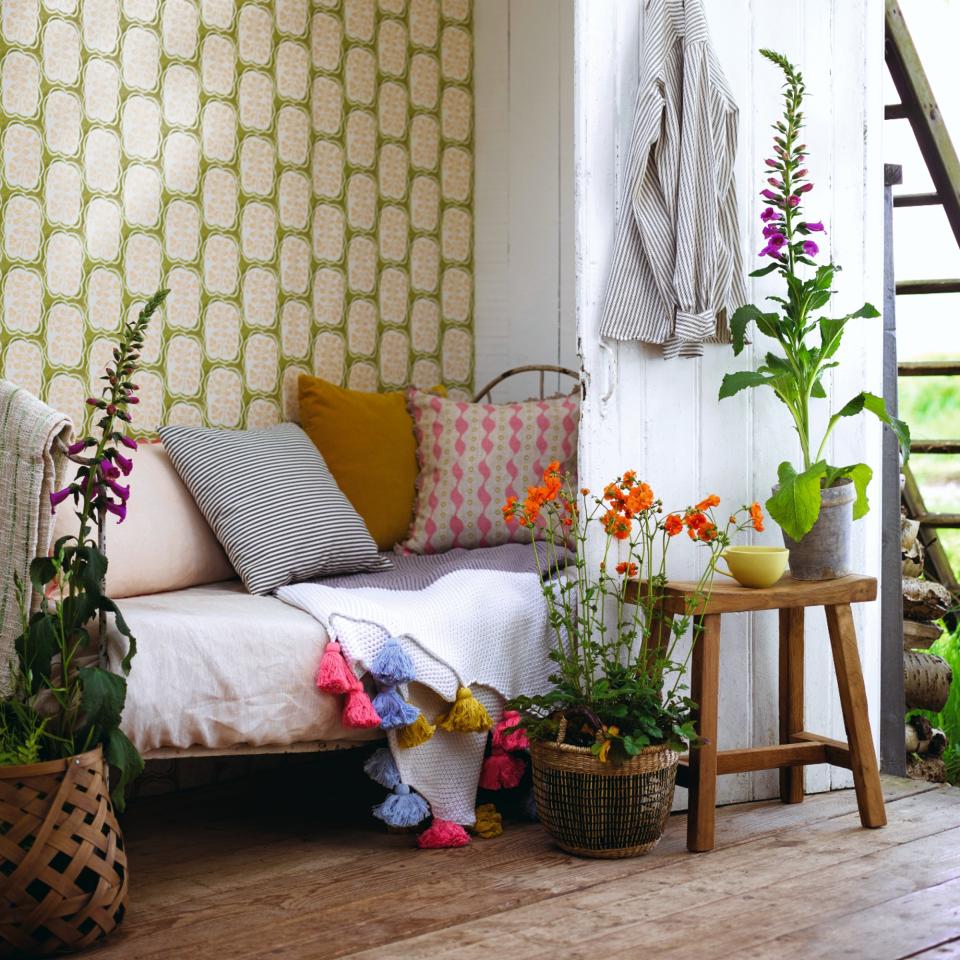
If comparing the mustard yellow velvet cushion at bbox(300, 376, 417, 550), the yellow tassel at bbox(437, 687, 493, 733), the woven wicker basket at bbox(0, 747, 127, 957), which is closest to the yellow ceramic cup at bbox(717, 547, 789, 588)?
the yellow tassel at bbox(437, 687, 493, 733)

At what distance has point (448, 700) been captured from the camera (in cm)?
254

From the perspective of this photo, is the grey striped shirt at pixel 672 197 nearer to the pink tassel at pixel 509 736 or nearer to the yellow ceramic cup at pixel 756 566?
the yellow ceramic cup at pixel 756 566

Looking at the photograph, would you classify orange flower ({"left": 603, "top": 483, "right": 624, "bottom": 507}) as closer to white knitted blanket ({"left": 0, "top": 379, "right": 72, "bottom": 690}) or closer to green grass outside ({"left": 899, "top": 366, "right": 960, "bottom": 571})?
white knitted blanket ({"left": 0, "top": 379, "right": 72, "bottom": 690})

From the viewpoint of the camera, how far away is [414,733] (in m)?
2.49

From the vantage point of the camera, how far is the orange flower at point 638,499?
2494 mm

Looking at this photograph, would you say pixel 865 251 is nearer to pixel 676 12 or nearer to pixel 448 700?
pixel 676 12

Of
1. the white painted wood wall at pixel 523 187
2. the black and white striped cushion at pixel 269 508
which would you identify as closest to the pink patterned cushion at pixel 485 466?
the black and white striped cushion at pixel 269 508

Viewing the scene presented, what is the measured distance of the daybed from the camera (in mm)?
2273

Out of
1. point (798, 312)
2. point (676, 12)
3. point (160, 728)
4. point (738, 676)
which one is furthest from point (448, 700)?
point (676, 12)

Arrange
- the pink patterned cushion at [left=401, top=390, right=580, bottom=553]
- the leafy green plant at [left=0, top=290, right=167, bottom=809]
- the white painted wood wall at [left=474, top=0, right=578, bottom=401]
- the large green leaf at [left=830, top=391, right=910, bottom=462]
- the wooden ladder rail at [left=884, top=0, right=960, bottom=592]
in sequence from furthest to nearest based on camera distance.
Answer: the wooden ladder rail at [left=884, top=0, right=960, bottom=592] → the white painted wood wall at [left=474, top=0, right=578, bottom=401] → the pink patterned cushion at [left=401, top=390, right=580, bottom=553] → the large green leaf at [left=830, top=391, right=910, bottom=462] → the leafy green plant at [left=0, top=290, right=167, bottom=809]

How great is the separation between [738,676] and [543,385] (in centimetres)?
120

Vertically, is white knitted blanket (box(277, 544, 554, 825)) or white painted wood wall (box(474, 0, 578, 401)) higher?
white painted wood wall (box(474, 0, 578, 401))

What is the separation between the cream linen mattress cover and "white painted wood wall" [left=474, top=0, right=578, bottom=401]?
158cm

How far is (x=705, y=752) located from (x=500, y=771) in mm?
459
